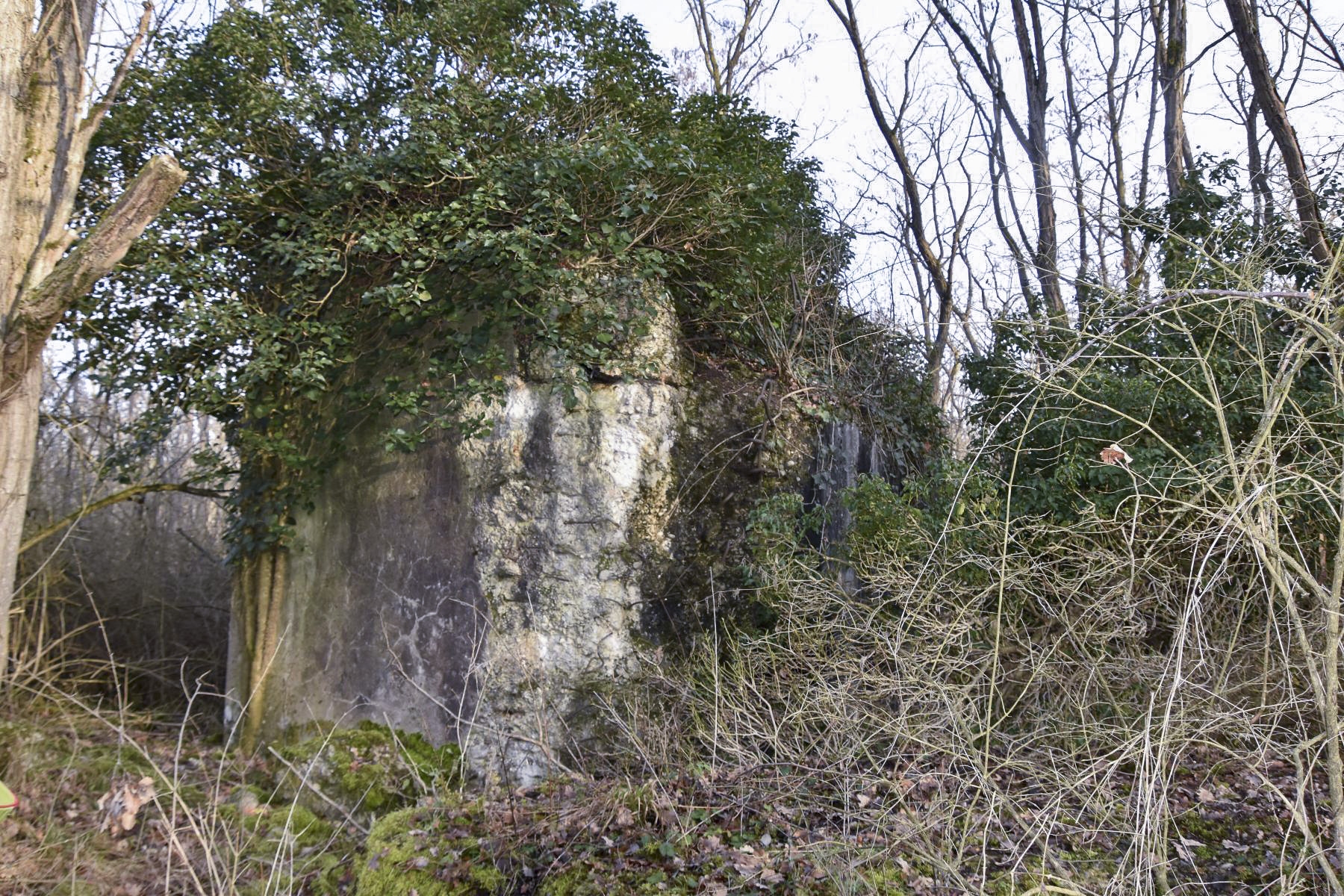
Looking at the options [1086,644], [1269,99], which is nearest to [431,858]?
[1086,644]

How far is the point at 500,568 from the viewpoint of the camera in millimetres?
6191

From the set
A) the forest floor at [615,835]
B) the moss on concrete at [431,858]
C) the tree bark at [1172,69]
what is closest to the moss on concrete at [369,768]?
the forest floor at [615,835]

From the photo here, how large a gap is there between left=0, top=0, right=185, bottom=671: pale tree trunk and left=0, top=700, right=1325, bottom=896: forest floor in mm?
1302

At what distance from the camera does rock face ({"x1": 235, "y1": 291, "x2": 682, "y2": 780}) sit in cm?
611

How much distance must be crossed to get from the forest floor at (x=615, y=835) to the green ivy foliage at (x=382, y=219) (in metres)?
1.94

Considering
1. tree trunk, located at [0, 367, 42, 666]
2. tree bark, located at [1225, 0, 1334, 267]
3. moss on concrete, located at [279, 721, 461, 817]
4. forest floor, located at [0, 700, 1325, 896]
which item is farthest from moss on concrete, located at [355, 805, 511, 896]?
tree bark, located at [1225, 0, 1334, 267]

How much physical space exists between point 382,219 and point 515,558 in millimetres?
2392

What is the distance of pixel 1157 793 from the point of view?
4.88 m

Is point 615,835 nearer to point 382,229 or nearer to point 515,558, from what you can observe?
point 515,558

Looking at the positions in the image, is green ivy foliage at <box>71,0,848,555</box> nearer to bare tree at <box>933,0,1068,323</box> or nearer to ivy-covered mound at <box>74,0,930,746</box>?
ivy-covered mound at <box>74,0,930,746</box>

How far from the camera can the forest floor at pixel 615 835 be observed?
420 centimetres

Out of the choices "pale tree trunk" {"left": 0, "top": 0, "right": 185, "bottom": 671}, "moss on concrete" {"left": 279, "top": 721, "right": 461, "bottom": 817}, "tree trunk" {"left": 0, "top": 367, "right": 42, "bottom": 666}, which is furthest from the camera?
"moss on concrete" {"left": 279, "top": 721, "right": 461, "bottom": 817}

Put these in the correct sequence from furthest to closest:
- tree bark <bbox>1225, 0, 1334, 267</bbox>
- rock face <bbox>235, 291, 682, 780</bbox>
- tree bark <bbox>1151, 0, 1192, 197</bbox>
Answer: tree bark <bbox>1151, 0, 1192, 197</bbox> → tree bark <bbox>1225, 0, 1334, 267</bbox> → rock face <bbox>235, 291, 682, 780</bbox>

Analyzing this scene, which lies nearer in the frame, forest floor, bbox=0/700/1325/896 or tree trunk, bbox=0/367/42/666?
forest floor, bbox=0/700/1325/896
